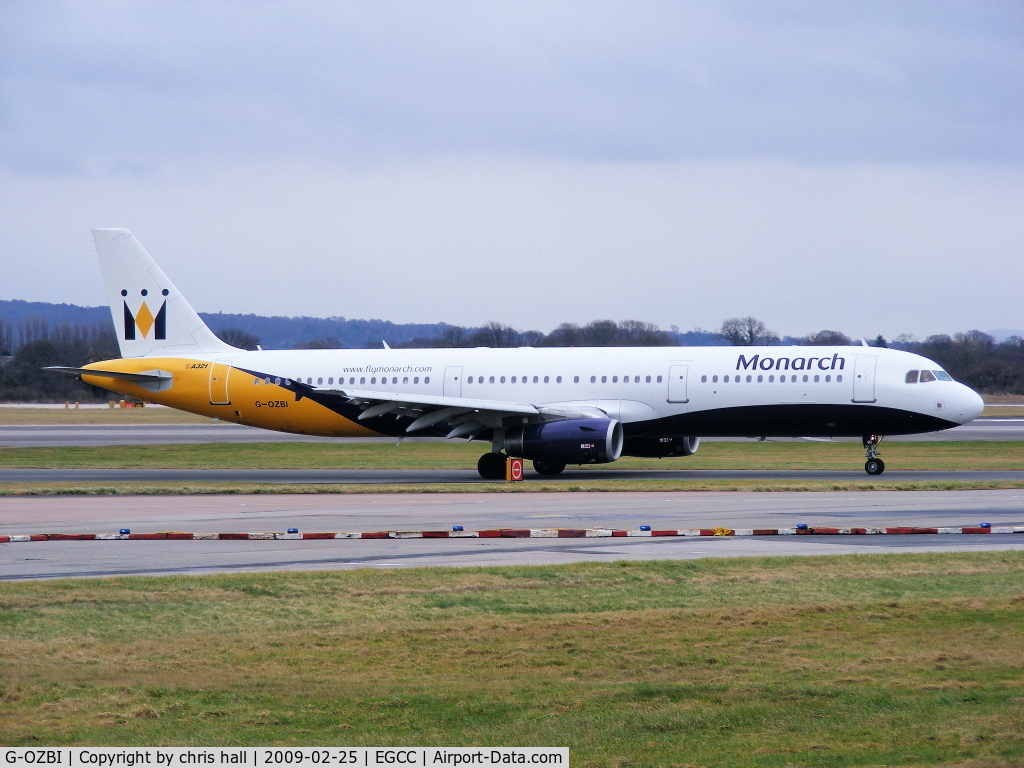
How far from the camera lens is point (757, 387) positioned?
33031 millimetres

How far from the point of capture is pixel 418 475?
3562cm

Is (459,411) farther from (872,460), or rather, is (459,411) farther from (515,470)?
(872,460)

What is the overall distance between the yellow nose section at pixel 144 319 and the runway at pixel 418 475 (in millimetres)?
4411

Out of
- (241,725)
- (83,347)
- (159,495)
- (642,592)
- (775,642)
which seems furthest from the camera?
(83,347)

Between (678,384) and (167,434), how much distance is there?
3391cm

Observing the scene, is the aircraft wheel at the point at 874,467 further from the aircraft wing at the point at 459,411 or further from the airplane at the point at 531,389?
the aircraft wing at the point at 459,411

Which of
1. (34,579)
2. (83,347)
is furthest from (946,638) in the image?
(83,347)

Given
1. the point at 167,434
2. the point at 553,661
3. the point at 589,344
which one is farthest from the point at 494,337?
the point at 553,661

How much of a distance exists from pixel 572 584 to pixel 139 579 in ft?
17.1

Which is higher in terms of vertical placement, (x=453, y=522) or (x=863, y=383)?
(x=863, y=383)

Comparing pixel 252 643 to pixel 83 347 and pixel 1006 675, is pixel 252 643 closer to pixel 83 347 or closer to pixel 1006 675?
pixel 1006 675

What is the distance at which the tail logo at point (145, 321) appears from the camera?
38.6 meters

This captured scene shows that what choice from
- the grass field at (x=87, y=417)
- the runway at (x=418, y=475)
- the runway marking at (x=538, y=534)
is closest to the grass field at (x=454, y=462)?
the runway at (x=418, y=475)

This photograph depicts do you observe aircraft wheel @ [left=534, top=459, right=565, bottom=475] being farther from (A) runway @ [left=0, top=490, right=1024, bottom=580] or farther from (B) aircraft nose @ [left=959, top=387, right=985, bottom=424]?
(B) aircraft nose @ [left=959, top=387, right=985, bottom=424]
